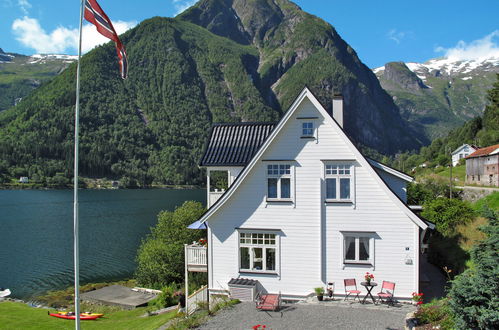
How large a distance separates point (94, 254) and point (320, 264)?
158ft

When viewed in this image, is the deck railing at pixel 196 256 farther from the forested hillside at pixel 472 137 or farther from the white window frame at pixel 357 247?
the forested hillside at pixel 472 137

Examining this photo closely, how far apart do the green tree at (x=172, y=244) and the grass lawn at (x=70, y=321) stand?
427 cm

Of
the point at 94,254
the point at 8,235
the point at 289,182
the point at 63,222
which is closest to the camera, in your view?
the point at 289,182

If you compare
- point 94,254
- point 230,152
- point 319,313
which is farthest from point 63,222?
point 319,313

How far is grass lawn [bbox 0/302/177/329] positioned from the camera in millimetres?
24484

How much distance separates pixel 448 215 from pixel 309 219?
46.1ft

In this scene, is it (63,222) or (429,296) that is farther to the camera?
(63,222)

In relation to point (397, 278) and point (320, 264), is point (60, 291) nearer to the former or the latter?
point (320, 264)

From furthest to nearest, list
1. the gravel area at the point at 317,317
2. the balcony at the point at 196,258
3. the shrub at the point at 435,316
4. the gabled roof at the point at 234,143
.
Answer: the gabled roof at the point at 234,143, the balcony at the point at 196,258, the gravel area at the point at 317,317, the shrub at the point at 435,316

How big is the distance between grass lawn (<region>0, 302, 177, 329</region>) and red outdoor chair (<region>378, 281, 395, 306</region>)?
11061mm

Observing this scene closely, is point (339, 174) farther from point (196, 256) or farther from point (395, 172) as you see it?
point (196, 256)

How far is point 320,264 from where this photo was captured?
18.9 m

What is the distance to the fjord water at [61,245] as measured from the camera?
47688 mm

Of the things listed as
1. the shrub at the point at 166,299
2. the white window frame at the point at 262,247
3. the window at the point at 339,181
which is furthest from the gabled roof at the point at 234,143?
the shrub at the point at 166,299
